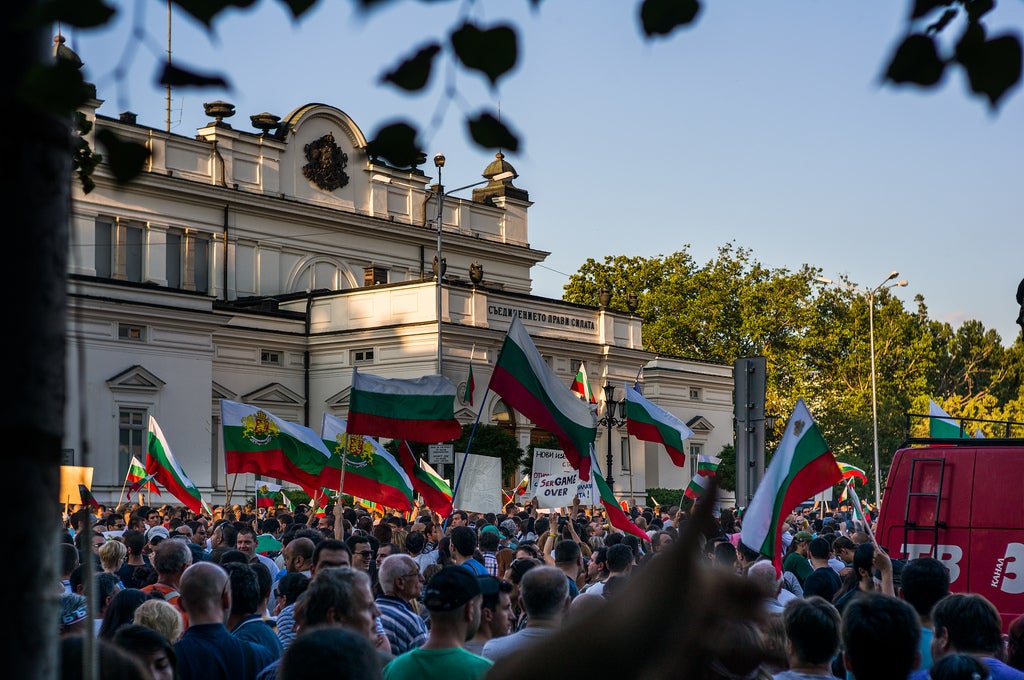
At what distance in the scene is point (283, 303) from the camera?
47312mm

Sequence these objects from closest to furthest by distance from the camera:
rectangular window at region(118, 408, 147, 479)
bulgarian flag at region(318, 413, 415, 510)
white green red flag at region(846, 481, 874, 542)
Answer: white green red flag at region(846, 481, 874, 542), bulgarian flag at region(318, 413, 415, 510), rectangular window at region(118, 408, 147, 479)

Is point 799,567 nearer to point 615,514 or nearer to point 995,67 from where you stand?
point 615,514

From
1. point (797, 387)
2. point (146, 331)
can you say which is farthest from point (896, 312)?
point (146, 331)

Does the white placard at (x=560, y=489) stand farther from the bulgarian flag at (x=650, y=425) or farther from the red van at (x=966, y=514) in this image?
the red van at (x=966, y=514)

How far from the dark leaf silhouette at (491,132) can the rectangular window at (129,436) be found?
36.5 metres

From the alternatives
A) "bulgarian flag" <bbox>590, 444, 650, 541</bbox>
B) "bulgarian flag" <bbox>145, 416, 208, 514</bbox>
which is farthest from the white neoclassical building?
"bulgarian flag" <bbox>590, 444, 650, 541</bbox>

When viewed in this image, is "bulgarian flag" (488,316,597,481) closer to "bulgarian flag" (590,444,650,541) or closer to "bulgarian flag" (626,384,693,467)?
"bulgarian flag" (590,444,650,541)

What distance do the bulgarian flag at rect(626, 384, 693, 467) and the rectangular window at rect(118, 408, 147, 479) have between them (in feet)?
68.7

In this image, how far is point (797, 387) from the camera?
73.4 metres

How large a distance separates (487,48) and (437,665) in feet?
10.8

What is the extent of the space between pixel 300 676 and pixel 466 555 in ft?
23.7

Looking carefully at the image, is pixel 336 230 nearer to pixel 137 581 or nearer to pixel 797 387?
pixel 797 387

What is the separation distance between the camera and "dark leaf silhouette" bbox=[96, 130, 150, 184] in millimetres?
2004

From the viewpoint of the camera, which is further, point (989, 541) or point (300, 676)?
point (989, 541)
